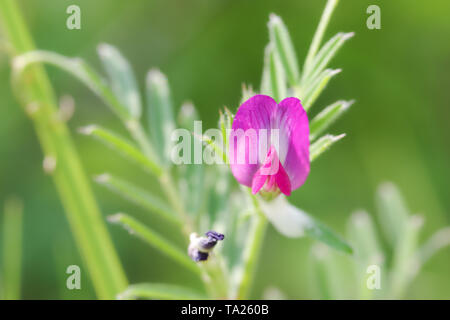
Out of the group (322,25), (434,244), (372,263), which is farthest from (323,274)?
(434,244)

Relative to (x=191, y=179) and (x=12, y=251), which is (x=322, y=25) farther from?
(x=12, y=251)

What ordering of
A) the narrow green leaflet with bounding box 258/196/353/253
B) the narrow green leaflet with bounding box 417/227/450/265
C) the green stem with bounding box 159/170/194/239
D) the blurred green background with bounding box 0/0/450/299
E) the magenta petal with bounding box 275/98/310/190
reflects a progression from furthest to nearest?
the blurred green background with bounding box 0/0/450/299, the narrow green leaflet with bounding box 417/227/450/265, the green stem with bounding box 159/170/194/239, the narrow green leaflet with bounding box 258/196/353/253, the magenta petal with bounding box 275/98/310/190

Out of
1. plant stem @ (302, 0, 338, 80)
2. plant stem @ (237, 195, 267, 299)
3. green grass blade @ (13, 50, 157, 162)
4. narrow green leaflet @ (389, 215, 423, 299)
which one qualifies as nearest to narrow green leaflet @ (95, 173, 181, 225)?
green grass blade @ (13, 50, 157, 162)

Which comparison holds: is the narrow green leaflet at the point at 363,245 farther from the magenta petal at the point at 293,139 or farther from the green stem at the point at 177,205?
the magenta petal at the point at 293,139

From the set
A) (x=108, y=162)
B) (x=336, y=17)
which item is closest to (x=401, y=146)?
(x=336, y=17)

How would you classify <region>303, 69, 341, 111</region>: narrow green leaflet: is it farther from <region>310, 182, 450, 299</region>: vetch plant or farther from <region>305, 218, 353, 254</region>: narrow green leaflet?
<region>310, 182, 450, 299</region>: vetch plant

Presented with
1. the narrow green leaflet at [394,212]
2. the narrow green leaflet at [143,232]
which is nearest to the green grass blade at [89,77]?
the narrow green leaflet at [143,232]
